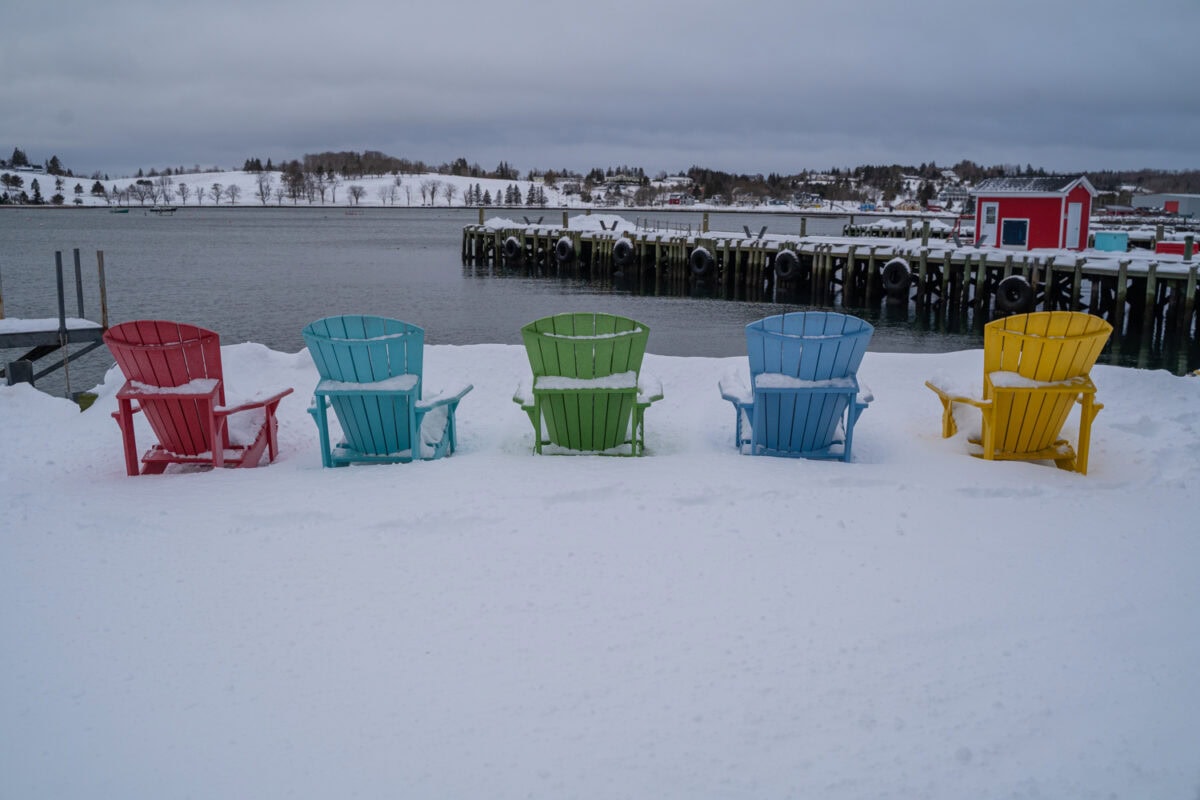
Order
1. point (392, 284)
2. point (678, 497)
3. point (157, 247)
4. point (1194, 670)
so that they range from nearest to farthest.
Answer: point (1194, 670), point (678, 497), point (392, 284), point (157, 247)

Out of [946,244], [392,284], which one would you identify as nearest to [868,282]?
[946,244]

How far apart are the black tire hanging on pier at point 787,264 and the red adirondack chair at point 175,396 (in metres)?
27.0

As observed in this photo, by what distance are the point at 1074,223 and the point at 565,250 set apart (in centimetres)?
2153

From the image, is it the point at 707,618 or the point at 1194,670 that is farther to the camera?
the point at 707,618

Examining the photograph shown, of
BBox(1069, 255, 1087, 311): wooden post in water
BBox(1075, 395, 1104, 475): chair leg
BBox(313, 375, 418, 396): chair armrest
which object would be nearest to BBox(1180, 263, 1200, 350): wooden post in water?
BBox(1069, 255, 1087, 311): wooden post in water

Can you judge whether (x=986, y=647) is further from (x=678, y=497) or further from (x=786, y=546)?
(x=678, y=497)

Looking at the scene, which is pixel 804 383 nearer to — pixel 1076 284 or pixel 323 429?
pixel 323 429

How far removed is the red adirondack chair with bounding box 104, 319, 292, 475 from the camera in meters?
7.13

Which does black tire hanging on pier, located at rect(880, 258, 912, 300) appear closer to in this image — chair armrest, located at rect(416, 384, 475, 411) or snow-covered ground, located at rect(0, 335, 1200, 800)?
snow-covered ground, located at rect(0, 335, 1200, 800)

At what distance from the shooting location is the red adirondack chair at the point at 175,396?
7129 millimetres

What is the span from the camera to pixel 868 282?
30234 millimetres

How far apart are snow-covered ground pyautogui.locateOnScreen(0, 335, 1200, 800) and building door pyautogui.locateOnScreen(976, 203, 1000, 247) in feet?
84.2

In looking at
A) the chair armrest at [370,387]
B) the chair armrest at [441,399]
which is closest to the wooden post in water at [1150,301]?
the chair armrest at [441,399]

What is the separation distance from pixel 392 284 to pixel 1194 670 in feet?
129
